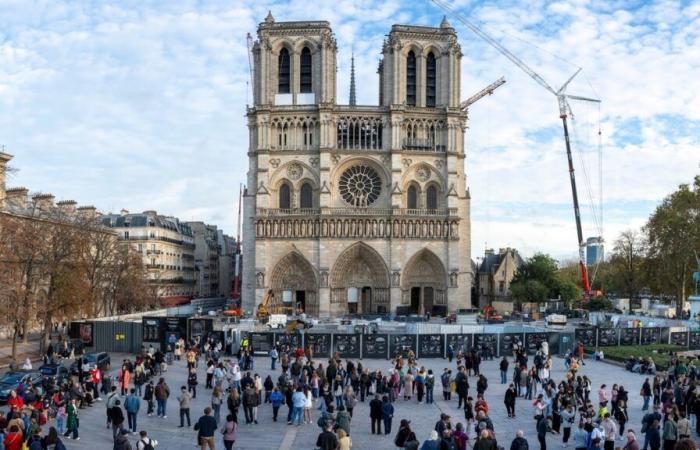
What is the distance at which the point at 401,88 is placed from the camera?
63.0m

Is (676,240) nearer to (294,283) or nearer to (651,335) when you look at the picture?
(651,335)

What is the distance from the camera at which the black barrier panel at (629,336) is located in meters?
38.8

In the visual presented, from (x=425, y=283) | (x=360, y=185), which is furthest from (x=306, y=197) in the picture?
(x=425, y=283)

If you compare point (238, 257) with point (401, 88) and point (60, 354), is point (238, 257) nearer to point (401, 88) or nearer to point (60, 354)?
point (401, 88)

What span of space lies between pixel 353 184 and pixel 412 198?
5.68 metres

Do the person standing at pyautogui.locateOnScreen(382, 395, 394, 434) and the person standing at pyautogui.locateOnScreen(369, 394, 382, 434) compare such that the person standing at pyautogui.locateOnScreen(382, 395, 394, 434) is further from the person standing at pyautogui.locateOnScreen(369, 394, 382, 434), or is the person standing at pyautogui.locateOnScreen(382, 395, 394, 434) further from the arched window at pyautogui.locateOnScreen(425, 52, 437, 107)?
the arched window at pyautogui.locateOnScreen(425, 52, 437, 107)

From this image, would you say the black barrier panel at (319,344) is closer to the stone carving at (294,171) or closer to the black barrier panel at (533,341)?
the black barrier panel at (533,341)

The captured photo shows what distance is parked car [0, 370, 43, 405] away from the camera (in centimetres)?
2264

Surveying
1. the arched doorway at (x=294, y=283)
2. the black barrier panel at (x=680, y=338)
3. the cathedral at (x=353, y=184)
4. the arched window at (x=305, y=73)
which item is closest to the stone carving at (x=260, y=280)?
the cathedral at (x=353, y=184)

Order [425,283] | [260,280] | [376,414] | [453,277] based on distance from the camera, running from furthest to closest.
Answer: [425,283] → [453,277] → [260,280] → [376,414]

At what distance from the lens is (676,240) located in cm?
5609

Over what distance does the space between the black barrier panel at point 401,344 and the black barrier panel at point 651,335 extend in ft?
46.4

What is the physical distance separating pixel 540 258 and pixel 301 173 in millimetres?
26104

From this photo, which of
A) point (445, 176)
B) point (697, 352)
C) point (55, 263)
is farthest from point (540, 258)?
point (55, 263)
